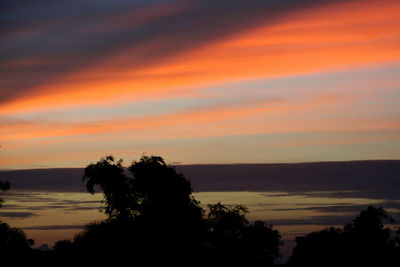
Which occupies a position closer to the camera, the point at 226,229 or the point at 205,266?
the point at 205,266

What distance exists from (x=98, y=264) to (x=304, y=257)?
644 inches

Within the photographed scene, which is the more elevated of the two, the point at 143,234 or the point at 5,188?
the point at 5,188

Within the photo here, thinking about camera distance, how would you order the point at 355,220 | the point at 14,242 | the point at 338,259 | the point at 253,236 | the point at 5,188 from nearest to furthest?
the point at 5,188 → the point at 14,242 → the point at 338,259 → the point at 355,220 → the point at 253,236

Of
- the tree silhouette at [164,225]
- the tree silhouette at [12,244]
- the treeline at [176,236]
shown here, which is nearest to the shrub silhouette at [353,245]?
the treeline at [176,236]

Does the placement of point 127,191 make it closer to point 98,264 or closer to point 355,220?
point 98,264

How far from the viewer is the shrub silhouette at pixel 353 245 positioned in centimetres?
5306

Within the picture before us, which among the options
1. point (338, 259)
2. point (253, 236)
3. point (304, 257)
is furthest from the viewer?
point (253, 236)

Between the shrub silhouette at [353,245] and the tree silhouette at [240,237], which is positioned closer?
the shrub silhouette at [353,245]

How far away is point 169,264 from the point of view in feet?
192

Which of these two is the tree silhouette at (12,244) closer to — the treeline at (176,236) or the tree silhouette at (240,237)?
the treeline at (176,236)

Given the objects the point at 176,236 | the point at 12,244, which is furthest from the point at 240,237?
the point at 12,244

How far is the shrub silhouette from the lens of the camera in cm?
5306

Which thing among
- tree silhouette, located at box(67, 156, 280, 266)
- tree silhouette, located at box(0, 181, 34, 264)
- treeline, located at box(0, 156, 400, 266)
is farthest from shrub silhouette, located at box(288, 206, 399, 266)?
tree silhouette, located at box(0, 181, 34, 264)

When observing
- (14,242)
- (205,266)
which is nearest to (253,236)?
(205,266)
